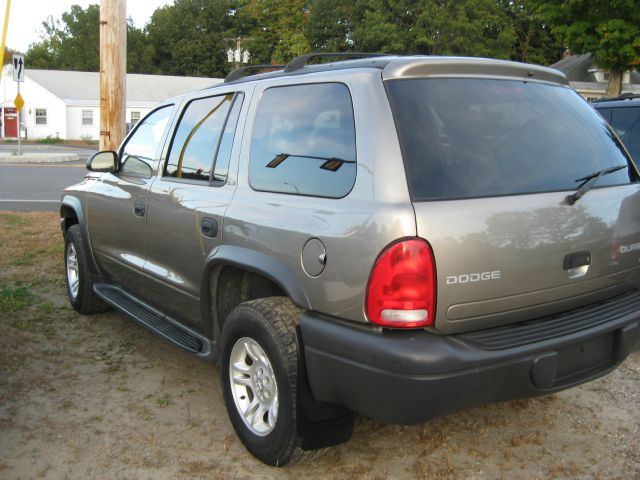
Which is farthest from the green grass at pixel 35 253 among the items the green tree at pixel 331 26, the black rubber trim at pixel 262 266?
the green tree at pixel 331 26

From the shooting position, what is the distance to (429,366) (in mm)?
2455

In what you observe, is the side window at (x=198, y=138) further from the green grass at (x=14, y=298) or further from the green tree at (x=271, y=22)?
the green tree at (x=271, y=22)

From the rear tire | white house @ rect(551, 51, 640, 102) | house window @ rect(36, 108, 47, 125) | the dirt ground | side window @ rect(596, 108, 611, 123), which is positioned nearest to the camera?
the dirt ground

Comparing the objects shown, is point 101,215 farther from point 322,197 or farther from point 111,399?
point 322,197

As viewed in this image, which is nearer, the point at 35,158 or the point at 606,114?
the point at 606,114

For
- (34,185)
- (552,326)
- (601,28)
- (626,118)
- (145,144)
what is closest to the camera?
(552,326)

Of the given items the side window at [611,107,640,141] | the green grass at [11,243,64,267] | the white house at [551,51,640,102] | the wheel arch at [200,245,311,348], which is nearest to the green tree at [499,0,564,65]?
the white house at [551,51,640,102]

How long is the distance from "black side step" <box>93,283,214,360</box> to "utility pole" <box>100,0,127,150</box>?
9.89ft

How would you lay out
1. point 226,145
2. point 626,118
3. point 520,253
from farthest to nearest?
point 626,118
point 226,145
point 520,253

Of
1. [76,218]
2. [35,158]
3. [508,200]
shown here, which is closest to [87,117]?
[35,158]

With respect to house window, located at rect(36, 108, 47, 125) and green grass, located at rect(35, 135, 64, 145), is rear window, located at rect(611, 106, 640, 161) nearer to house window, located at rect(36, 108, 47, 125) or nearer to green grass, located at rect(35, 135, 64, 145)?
green grass, located at rect(35, 135, 64, 145)

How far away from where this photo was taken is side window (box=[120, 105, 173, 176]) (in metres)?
4.35

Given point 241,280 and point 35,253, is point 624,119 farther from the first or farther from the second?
point 35,253

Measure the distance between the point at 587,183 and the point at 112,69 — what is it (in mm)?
5811
